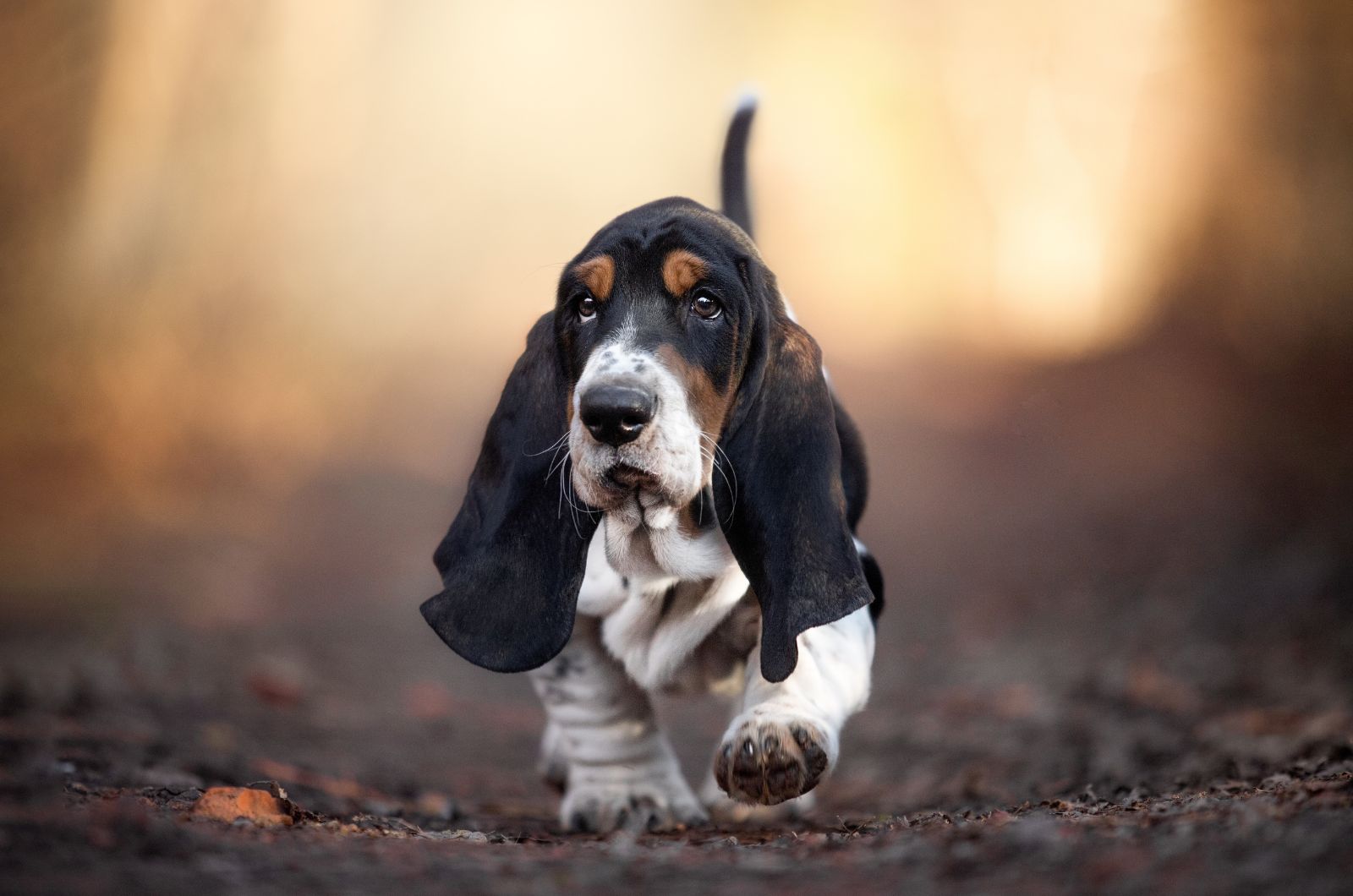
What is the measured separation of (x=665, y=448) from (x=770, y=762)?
2.03 ft

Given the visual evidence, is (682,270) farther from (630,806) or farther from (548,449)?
(630,806)

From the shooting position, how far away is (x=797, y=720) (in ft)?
9.00

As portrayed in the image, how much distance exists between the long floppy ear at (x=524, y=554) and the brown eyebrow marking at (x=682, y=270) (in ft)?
1.14

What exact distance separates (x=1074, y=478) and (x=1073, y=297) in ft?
5.39

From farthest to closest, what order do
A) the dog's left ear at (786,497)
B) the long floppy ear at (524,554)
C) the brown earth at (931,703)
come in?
1. the long floppy ear at (524,554)
2. the dog's left ear at (786,497)
3. the brown earth at (931,703)

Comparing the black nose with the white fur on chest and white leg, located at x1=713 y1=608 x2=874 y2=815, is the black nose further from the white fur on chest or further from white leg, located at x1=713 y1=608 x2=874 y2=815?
white leg, located at x1=713 y1=608 x2=874 y2=815

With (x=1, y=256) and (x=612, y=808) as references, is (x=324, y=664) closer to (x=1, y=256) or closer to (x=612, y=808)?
(x=1, y=256)

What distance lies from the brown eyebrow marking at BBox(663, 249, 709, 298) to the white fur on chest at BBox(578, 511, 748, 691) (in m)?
0.52

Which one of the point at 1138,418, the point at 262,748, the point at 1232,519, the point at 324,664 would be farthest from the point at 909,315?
the point at 262,748

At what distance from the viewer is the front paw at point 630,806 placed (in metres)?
3.33

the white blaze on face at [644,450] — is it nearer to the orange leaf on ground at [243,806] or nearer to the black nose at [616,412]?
the black nose at [616,412]

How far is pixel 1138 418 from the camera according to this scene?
11594mm

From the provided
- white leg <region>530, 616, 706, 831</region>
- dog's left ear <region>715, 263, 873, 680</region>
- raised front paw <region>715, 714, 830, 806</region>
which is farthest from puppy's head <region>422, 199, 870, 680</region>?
white leg <region>530, 616, 706, 831</region>

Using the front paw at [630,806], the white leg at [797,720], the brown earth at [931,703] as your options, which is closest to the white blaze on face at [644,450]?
the white leg at [797,720]
